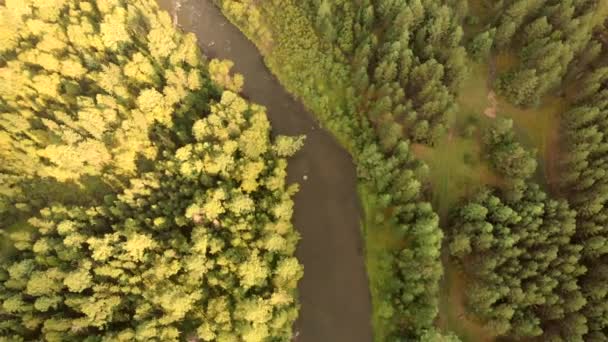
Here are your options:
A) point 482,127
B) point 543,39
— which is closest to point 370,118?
point 482,127

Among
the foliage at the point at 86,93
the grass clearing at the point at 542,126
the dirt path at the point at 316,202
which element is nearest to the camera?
the foliage at the point at 86,93

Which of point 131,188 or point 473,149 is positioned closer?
point 131,188

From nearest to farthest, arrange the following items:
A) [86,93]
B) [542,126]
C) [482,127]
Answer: [86,93]
[482,127]
[542,126]

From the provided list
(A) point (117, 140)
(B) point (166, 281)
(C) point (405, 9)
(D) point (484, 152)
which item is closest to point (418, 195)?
(D) point (484, 152)

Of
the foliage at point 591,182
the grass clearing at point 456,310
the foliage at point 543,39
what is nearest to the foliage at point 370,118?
the grass clearing at point 456,310

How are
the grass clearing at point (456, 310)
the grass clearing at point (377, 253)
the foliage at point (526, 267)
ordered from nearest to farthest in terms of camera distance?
the foliage at point (526, 267) < the grass clearing at point (456, 310) < the grass clearing at point (377, 253)

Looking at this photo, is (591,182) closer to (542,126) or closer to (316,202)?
(542,126)

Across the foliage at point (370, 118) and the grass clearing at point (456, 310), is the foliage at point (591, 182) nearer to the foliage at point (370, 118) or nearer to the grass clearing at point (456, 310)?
the grass clearing at point (456, 310)
